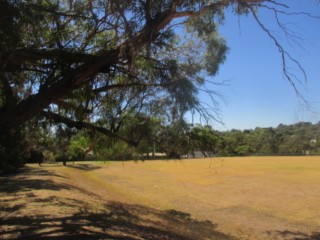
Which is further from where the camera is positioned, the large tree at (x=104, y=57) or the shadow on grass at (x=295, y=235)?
the shadow on grass at (x=295, y=235)

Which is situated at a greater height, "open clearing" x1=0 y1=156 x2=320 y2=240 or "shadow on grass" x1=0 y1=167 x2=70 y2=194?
"shadow on grass" x1=0 y1=167 x2=70 y2=194

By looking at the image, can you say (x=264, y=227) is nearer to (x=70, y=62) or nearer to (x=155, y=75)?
(x=155, y=75)

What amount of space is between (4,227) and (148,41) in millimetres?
5765

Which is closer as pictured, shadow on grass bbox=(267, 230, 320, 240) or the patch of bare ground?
the patch of bare ground

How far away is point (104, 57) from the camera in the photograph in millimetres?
8570

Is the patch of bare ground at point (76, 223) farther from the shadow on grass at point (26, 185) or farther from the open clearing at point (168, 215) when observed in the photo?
the shadow on grass at point (26, 185)

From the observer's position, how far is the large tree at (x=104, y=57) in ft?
26.8

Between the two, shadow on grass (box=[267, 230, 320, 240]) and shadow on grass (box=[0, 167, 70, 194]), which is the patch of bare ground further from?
shadow on grass (box=[0, 167, 70, 194])

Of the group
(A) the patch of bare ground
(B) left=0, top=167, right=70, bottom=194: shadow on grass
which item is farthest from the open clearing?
(B) left=0, top=167, right=70, bottom=194: shadow on grass

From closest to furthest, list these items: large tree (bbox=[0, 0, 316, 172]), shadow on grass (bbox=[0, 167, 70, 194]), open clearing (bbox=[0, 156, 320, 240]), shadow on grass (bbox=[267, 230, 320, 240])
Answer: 1. large tree (bbox=[0, 0, 316, 172])
2. open clearing (bbox=[0, 156, 320, 240])
3. shadow on grass (bbox=[267, 230, 320, 240])
4. shadow on grass (bbox=[0, 167, 70, 194])

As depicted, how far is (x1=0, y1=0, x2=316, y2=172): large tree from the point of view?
26.8 feet

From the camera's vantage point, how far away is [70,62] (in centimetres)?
950

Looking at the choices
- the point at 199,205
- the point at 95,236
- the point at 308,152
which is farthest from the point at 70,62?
the point at 308,152

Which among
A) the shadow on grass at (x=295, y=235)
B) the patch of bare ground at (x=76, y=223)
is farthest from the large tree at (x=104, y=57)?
the shadow on grass at (x=295, y=235)
